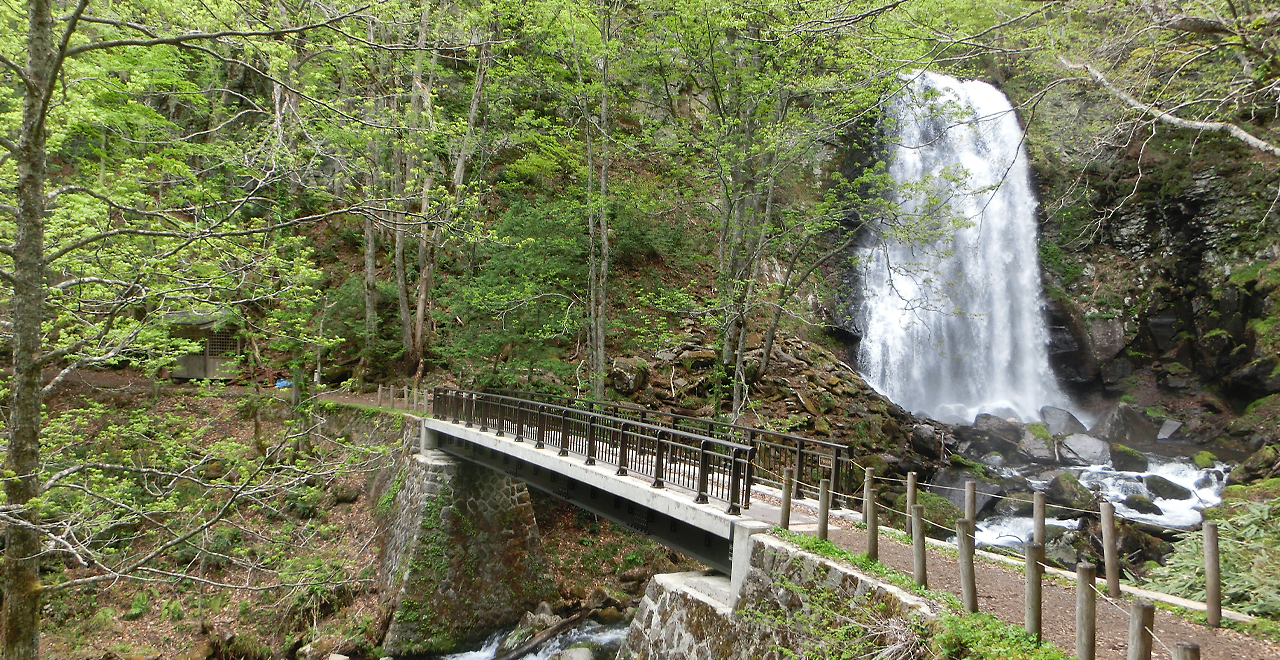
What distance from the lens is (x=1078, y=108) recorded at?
2527 centimetres

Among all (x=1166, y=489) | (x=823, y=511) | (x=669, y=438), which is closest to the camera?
(x=823, y=511)

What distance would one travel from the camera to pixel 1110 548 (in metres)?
5.09

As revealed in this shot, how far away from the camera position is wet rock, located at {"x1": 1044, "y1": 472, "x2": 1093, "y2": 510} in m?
14.8

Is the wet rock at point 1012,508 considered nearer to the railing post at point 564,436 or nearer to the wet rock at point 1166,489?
the wet rock at point 1166,489

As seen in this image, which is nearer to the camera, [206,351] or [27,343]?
[27,343]

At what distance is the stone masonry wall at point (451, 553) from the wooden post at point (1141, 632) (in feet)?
38.7

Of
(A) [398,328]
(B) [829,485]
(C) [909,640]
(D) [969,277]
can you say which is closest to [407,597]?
(B) [829,485]

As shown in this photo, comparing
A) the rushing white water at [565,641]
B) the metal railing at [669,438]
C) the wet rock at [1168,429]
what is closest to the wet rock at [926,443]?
the metal railing at [669,438]

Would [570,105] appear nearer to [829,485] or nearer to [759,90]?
[759,90]

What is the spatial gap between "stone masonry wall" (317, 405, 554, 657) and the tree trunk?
7377mm

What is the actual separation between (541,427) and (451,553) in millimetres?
4277

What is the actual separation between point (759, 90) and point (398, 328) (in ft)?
49.7

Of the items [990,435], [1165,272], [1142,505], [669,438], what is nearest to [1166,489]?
[1142,505]

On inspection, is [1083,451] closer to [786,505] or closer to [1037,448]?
[1037,448]
